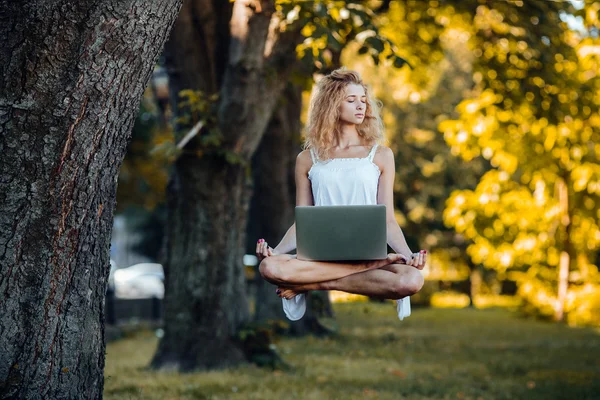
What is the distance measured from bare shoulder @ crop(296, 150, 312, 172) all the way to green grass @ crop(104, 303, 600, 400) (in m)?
3.54

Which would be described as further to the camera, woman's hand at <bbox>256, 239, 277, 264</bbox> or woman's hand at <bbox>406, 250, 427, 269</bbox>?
woman's hand at <bbox>256, 239, 277, 264</bbox>

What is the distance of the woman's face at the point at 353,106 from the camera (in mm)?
5918

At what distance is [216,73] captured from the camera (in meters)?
12.6

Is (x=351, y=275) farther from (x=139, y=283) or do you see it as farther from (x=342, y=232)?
(x=139, y=283)

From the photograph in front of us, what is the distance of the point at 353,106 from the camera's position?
5922mm

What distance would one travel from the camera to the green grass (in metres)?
10.4

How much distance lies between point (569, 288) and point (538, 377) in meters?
14.0

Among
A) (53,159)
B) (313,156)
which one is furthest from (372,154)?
(53,159)

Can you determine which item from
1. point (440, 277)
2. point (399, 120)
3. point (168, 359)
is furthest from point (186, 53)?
point (440, 277)

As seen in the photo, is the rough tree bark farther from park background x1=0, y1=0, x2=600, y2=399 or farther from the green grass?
the green grass

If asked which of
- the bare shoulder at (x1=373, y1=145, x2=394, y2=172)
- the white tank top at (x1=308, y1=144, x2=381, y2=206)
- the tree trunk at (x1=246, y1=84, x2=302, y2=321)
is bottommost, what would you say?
the white tank top at (x1=308, y1=144, x2=381, y2=206)

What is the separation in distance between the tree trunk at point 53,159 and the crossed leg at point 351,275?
111 centimetres

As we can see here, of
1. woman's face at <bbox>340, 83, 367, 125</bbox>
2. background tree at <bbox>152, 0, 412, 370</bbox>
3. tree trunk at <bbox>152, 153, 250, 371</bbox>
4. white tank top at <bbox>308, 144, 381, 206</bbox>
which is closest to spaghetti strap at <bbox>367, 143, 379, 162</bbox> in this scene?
white tank top at <bbox>308, 144, 381, 206</bbox>

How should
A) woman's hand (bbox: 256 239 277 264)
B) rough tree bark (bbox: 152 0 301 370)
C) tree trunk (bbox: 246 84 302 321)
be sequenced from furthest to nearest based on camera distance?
tree trunk (bbox: 246 84 302 321) → rough tree bark (bbox: 152 0 301 370) → woman's hand (bbox: 256 239 277 264)
